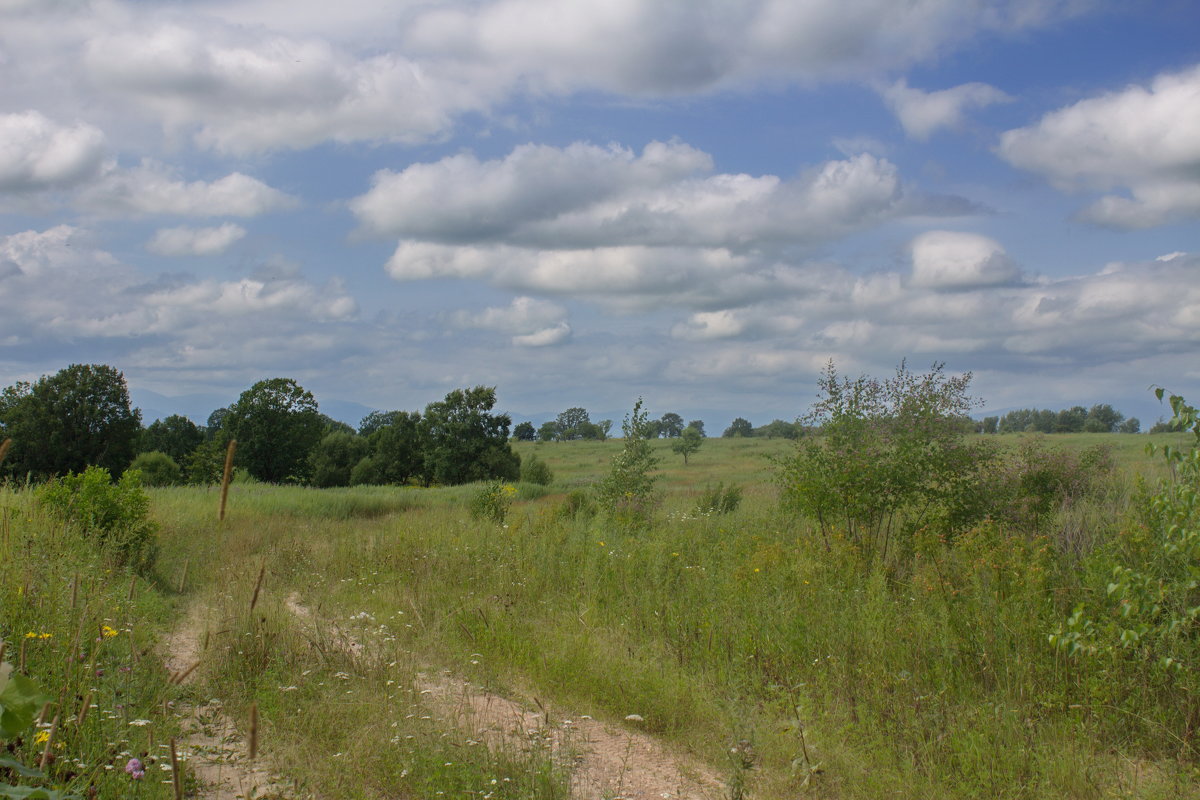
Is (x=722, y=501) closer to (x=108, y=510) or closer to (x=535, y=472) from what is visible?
(x=108, y=510)

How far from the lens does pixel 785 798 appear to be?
5.15 meters

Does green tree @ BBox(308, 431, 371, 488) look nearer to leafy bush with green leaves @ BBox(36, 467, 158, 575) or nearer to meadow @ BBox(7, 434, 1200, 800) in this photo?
leafy bush with green leaves @ BBox(36, 467, 158, 575)

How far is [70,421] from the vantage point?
120ft

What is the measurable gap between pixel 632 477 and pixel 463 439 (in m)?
22.2

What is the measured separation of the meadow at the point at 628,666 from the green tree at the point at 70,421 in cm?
2869

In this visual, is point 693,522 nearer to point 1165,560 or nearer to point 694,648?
point 694,648

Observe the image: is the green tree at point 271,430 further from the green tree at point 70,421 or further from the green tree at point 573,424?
the green tree at point 573,424

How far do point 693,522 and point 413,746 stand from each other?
30.9ft

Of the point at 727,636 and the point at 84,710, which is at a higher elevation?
the point at 84,710

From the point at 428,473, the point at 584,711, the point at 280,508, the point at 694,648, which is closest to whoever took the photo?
the point at 584,711

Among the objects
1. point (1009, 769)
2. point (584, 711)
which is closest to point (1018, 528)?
point (1009, 769)

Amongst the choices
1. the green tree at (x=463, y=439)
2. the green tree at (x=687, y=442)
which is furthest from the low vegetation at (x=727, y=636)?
the green tree at (x=687, y=442)

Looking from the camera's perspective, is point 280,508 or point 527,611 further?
point 280,508

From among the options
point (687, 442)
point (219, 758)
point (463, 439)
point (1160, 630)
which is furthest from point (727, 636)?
point (687, 442)
